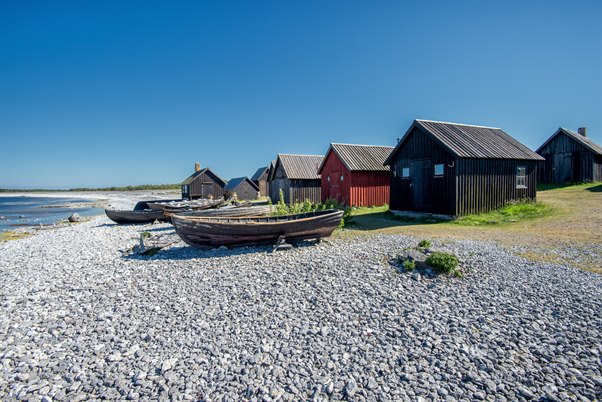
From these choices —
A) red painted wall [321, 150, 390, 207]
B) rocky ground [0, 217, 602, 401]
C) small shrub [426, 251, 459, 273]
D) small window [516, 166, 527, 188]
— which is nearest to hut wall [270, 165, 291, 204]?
red painted wall [321, 150, 390, 207]

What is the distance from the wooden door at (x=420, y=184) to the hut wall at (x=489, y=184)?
180 cm

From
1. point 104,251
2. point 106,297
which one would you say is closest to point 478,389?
point 106,297

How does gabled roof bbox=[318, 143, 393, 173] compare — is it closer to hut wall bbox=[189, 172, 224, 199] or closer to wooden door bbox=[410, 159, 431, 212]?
wooden door bbox=[410, 159, 431, 212]

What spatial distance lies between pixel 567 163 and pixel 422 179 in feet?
70.5

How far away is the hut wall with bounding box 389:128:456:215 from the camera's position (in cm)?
1641

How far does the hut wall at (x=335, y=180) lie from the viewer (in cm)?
2415

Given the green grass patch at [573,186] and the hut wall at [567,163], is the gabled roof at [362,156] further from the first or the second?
the hut wall at [567,163]

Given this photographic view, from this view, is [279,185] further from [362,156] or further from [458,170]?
[458,170]

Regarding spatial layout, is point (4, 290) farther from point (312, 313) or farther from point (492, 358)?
point (492, 358)

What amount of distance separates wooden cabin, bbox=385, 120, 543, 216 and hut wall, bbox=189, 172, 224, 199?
1119 inches

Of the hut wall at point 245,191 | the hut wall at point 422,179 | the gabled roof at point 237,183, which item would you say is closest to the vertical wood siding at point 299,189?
the hut wall at point 422,179

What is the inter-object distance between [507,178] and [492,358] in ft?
52.4

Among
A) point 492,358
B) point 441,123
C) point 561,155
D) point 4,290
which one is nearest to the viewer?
point 492,358

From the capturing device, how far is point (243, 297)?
7027 mm
